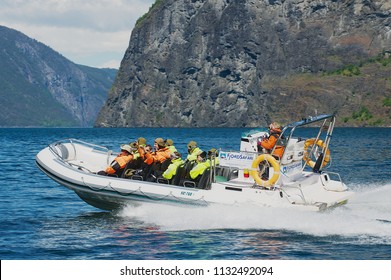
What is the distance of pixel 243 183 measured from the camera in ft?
61.9

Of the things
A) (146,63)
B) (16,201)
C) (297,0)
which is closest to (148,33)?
(146,63)

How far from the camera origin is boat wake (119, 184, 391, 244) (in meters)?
16.4

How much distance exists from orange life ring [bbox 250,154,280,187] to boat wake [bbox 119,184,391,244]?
682 mm

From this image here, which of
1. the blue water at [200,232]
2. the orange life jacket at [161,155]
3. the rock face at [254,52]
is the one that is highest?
the rock face at [254,52]

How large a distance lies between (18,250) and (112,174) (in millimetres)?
4560

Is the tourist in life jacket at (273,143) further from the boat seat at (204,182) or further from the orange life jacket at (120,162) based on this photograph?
the orange life jacket at (120,162)

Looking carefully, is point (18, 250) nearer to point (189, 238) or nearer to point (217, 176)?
point (189, 238)

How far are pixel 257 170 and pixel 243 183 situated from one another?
714 mm

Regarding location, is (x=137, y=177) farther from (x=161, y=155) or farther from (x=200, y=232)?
(x=200, y=232)

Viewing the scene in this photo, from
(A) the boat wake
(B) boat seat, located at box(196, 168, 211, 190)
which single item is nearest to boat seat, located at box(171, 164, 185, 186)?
(B) boat seat, located at box(196, 168, 211, 190)

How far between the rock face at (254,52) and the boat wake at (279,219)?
133505 mm

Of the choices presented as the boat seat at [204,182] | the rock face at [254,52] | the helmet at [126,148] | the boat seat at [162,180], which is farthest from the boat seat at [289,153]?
the rock face at [254,52]

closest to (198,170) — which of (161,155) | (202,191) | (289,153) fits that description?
(202,191)

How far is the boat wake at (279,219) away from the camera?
16.4 m
